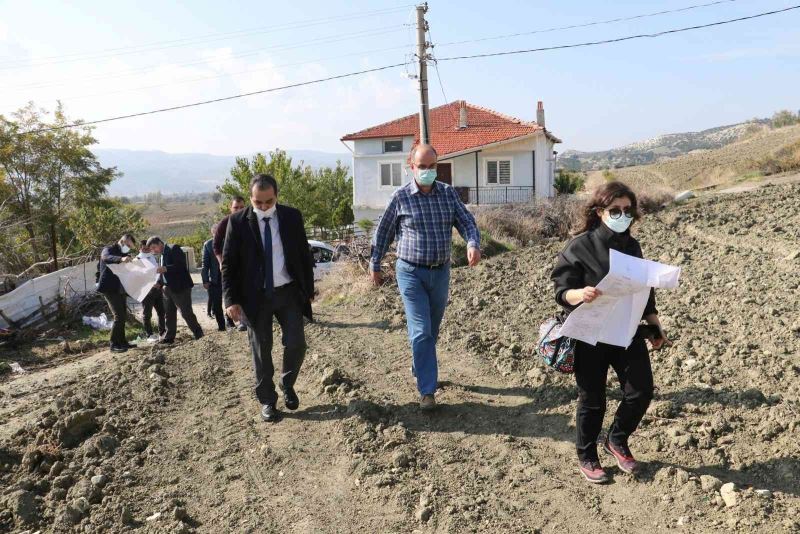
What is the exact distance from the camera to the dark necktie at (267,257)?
453 centimetres

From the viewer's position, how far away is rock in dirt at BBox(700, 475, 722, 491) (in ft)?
10.6

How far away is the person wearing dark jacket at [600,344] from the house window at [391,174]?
103 ft

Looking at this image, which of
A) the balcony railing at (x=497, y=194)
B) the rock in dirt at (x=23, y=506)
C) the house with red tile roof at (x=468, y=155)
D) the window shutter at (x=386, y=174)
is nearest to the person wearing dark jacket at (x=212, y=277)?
the rock in dirt at (x=23, y=506)

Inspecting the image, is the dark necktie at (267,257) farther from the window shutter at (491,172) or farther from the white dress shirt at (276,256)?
the window shutter at (491,172)

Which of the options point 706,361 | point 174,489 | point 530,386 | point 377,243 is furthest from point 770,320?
point 174,489

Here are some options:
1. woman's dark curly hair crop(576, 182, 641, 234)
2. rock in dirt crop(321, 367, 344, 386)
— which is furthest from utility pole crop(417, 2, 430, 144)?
woman's dark curly hair crop(576, 182, 641, 234)

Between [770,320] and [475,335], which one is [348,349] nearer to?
[475,335]

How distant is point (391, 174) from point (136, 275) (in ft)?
87.7

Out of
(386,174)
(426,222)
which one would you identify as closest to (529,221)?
(426,222)

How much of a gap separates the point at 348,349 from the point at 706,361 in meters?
3.32

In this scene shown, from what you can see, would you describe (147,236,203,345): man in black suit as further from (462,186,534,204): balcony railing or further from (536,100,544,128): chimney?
(536,100,544,128): chimney

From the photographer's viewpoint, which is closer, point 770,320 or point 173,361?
point 770,320

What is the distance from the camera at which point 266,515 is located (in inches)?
136

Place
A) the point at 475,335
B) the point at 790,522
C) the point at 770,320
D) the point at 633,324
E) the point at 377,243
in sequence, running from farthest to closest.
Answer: the point at 475,335 < the point at 770,320 < the point at 377,243 < the point at 633,324 < the point at 790,522
